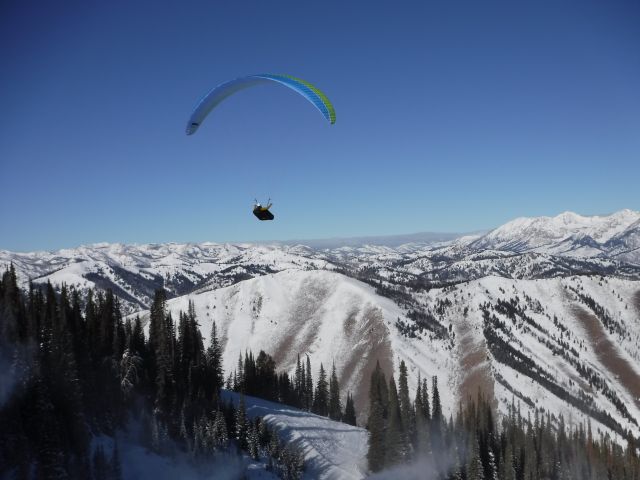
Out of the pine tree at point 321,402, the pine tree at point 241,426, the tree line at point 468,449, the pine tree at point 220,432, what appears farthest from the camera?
the pine tree at point 321,402

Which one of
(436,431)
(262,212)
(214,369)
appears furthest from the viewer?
(436,431)

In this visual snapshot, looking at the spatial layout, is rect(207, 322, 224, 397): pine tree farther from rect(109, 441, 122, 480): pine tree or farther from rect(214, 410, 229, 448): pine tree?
rect(109, 441, 122, 480): pine tree

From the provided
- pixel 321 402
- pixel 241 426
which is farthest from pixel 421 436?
pixel 241 426

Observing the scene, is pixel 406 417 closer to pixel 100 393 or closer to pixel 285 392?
pixel 285 392

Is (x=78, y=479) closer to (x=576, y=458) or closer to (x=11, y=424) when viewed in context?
(x=11, y=424)

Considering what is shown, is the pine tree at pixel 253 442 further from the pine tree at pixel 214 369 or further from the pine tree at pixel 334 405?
the pine tree at pixel 334 405

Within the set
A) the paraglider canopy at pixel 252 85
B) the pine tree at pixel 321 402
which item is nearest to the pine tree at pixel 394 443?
the pine tree at pixel 321 402
